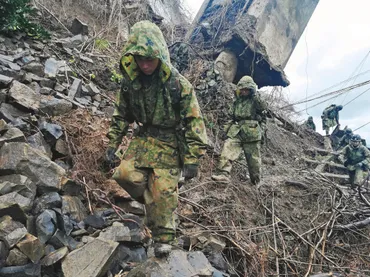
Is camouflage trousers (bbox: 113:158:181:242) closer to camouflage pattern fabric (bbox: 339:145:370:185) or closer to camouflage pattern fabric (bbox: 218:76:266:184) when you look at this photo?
camouflage pattern fabric (bbox: 218:76:266:184)

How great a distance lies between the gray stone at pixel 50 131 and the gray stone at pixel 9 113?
0.91 ft

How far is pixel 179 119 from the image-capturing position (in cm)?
255

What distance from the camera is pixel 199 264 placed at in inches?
99.3

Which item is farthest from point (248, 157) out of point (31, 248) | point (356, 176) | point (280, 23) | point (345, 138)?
point (280, 23)

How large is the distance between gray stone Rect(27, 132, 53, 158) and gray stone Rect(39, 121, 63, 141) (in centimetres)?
10

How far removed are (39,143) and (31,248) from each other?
1.38 m

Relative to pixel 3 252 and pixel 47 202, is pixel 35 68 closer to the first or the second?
pixel 47 202

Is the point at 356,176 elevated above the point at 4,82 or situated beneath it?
elevated above

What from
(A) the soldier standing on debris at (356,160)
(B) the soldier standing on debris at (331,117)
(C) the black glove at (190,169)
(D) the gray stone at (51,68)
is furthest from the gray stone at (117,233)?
(B) the soldier standing on debris at (331,117)

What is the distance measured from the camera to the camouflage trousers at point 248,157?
537cm

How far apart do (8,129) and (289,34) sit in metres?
10.6

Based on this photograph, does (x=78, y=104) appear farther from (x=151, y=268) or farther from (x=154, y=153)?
(x=151, y=268)

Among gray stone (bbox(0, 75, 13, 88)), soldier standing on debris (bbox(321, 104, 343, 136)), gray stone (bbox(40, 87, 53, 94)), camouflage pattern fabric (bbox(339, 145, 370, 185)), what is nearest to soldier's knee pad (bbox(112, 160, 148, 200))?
gray stone (bbox(0, 75, 13, 88))

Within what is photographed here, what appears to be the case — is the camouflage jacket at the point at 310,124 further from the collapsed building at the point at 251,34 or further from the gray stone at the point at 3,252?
the gray stone at the point at 3,252
